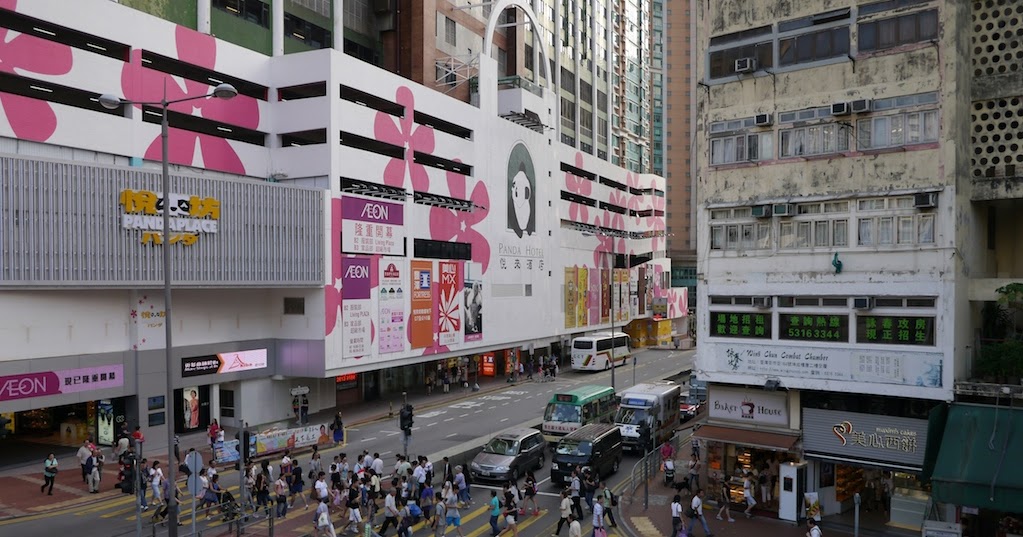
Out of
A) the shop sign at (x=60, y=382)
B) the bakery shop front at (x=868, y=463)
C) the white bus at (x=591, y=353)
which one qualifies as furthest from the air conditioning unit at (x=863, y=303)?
the white bus at (x=591, y=353)

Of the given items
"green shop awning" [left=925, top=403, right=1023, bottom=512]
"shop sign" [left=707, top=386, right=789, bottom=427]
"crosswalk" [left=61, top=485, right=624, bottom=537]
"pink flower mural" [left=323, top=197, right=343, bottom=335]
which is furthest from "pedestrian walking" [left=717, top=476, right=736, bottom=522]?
"pink flower mural" [left=323, top=197, right=343, bottom=335]

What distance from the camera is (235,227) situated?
109 feet

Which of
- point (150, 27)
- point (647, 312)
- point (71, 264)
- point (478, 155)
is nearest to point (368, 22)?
point (478, 155)

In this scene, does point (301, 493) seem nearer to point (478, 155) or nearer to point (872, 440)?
point (872, 440)

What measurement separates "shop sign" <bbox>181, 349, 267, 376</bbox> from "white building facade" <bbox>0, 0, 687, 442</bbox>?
0.07 m

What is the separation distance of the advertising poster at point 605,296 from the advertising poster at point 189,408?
42.4 meters

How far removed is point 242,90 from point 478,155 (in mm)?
16626

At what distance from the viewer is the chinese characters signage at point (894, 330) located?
20641mm

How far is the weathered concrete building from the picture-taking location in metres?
20.7

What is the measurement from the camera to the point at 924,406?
68.8 feet

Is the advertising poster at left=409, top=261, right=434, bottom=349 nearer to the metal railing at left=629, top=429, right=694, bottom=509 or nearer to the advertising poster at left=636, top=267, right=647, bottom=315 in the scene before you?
the metal railing at left=629, top=429, right=694, bottom=509

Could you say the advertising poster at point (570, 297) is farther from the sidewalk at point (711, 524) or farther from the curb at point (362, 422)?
the sidewalk at point (711, 524)

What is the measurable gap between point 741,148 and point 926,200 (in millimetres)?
5596

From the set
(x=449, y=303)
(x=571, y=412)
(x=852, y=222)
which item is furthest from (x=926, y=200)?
(x=449, y=303)
